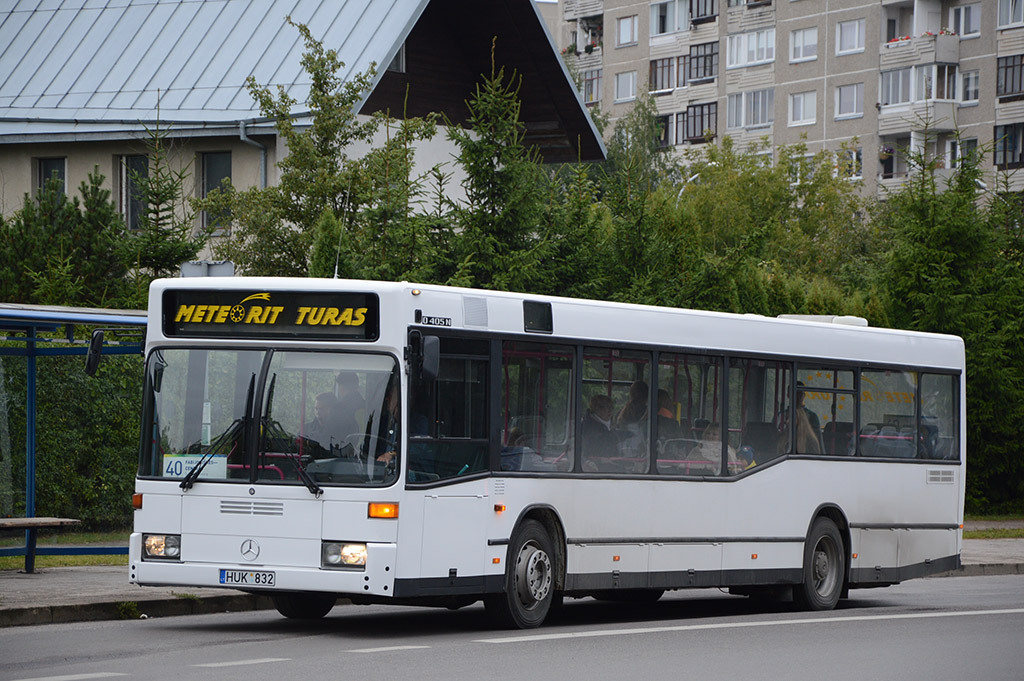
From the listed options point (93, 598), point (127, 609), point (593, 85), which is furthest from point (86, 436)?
point (593, 85)

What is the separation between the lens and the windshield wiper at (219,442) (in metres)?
13.1

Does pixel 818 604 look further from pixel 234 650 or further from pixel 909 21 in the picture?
pixel 909 21

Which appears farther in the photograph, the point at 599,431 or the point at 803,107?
the point at 803,107

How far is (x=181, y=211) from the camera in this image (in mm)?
36156

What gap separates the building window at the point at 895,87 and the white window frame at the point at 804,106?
4.77 metres

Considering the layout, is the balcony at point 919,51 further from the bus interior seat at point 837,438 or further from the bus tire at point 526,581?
the bus tire at point 526,581

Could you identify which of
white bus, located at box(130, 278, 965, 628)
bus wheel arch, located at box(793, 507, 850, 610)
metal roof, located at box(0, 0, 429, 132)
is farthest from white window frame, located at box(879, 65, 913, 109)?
white bus, located at box(130, 278, 965, 628)

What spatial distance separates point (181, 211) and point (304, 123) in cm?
354

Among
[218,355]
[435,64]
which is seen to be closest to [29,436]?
[218,355]

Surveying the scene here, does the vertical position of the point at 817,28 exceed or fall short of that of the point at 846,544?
it exceeds it

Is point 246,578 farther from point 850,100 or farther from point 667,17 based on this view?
point 667,17

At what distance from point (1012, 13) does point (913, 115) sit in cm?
592

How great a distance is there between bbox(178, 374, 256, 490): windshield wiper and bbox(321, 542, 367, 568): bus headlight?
1.13 metres

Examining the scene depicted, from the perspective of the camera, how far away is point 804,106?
85375 mm
